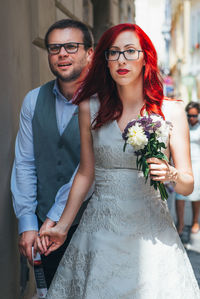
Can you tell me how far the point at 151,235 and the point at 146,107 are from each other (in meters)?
0.60

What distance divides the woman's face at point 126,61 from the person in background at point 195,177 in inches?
164

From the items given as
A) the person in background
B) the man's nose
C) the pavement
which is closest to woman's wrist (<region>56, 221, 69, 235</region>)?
the man's nose

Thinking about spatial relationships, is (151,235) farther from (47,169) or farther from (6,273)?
(6,273)

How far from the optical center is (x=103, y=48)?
7.30ft

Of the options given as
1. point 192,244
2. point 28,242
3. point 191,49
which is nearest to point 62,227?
point 28,242

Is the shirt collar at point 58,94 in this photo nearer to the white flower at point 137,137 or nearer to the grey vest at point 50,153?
the grey vest at point 50,153

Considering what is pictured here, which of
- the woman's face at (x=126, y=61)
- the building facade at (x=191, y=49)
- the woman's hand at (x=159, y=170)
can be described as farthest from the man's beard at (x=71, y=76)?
the building facade at (x=191, y=49)

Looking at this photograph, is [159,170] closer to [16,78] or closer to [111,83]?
[111,83]

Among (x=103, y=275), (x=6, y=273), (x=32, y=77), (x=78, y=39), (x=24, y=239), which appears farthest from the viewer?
(x=32, y=77)

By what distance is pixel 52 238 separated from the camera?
7.80ft

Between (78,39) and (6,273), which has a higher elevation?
(78,39)

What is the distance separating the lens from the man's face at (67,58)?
271 cm

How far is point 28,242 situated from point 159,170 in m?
0.98

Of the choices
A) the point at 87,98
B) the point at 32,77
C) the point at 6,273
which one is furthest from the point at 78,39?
the point at 6,273
